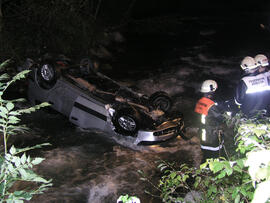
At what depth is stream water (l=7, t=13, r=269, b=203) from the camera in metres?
5.68

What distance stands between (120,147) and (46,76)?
2.28 meters

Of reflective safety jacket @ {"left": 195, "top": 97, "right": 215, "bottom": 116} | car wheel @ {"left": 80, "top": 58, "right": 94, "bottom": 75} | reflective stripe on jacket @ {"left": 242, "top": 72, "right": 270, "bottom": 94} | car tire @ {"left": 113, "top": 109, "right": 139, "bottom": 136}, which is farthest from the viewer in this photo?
car wheel @ {"left": 80, "top": 58, "right": 94, "bottom": 75}

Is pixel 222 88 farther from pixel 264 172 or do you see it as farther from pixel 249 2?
pixel 249 2

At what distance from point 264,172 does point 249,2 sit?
102ft

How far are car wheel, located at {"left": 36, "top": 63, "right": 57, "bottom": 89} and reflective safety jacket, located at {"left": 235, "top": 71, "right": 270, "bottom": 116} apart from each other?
3.86 m

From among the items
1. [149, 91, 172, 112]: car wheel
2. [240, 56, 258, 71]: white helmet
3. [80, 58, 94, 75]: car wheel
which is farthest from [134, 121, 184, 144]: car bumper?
[80, 58, 94, 75]: car wheel

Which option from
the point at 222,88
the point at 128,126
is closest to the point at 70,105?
the point at 128,126

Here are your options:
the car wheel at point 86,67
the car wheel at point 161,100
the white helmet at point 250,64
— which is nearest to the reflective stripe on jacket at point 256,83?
the white helmet at point 250,64

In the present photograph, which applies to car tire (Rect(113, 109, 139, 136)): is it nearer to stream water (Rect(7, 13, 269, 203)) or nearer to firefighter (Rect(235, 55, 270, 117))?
stream water (Rect(7, 13, 269, 203))

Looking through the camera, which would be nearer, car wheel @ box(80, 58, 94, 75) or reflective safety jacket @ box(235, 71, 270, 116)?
reflective safety jacket @ box(235, 71, 270, 116)

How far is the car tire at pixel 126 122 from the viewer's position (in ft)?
19.9

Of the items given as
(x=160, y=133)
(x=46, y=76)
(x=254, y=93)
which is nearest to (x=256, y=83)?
(x=254, y=93)

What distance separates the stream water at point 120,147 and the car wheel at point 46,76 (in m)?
0.68

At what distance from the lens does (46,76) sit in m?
6.83
